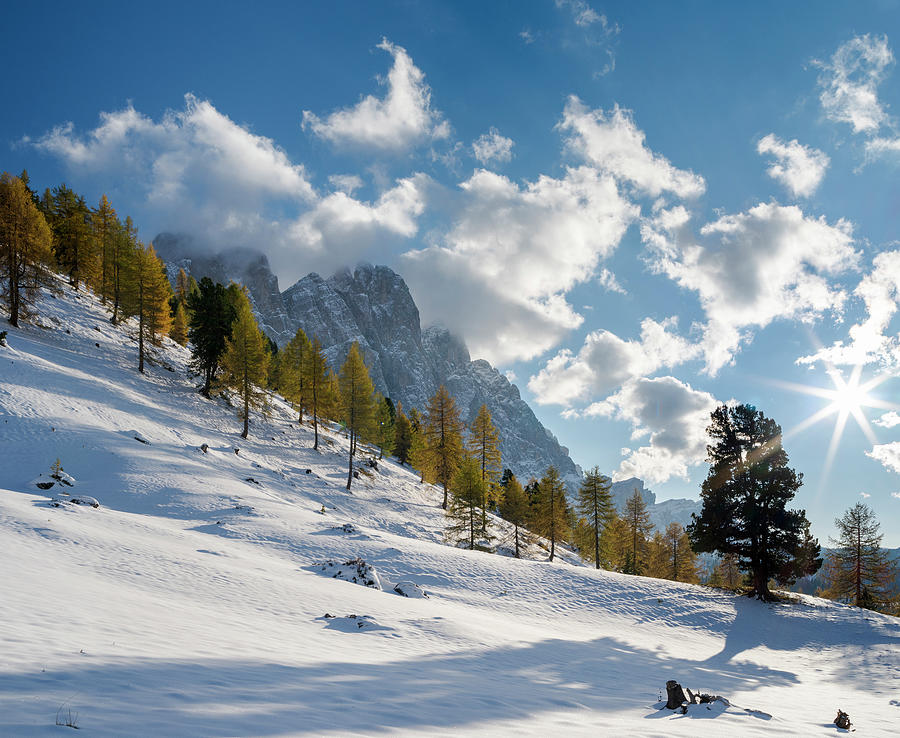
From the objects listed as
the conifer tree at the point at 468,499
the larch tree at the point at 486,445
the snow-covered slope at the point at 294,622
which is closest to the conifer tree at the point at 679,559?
the larch tree at the point at 486,445

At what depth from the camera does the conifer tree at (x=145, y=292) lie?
39.1m

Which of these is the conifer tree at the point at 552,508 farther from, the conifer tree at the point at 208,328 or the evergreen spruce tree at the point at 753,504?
the conifer tree at the point at 208,328

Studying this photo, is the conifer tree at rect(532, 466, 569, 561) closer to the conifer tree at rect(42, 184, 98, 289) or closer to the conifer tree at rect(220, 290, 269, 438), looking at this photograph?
the conifer tree at rect(220, 290, 269, 438)

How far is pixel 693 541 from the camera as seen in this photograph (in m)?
27.0

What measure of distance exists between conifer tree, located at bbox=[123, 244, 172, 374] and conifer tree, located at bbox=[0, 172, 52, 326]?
5773 mm

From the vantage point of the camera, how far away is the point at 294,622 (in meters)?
10.6

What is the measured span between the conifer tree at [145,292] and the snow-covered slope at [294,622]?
20.7 ft

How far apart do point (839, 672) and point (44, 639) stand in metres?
24.6

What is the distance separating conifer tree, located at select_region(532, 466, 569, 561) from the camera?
136 ft

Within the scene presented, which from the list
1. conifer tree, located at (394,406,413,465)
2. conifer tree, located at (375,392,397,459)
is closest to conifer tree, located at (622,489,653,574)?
conifer tree, located at (375,392,397,459)

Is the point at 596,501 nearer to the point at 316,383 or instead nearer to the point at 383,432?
the point at 316,383

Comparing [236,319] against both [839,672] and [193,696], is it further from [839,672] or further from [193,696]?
[839,672]

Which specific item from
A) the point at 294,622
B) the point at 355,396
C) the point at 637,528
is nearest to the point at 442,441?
the point at 355,396

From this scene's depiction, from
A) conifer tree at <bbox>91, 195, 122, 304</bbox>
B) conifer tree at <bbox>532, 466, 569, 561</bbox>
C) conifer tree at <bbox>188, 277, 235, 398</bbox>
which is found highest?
conifer tree at <bbox>91, 195, 122, 304</bbox>
